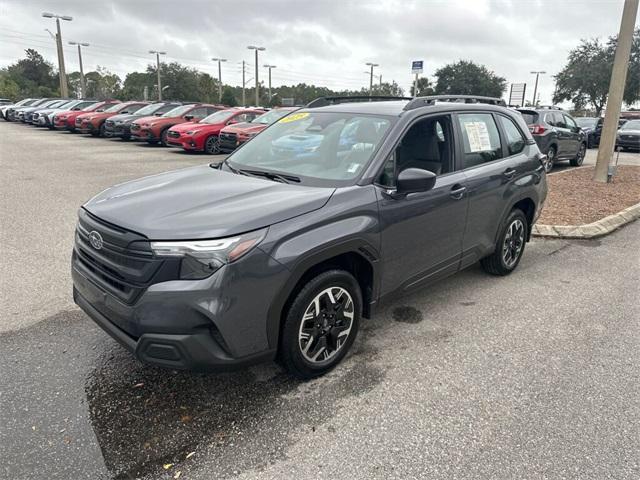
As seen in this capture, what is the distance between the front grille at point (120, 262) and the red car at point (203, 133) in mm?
12920

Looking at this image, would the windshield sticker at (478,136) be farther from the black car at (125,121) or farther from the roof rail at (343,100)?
the black car at (125,121)

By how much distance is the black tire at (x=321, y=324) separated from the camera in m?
2.89

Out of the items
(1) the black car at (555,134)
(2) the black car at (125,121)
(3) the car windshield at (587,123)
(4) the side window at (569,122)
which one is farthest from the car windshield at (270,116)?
(3) the car windshield at (587,123)

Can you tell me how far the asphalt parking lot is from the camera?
2471 mm

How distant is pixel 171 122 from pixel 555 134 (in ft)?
41.3

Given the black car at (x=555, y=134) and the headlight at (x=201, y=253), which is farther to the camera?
the black car at (x=555, y=134)

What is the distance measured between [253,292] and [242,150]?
1971mm

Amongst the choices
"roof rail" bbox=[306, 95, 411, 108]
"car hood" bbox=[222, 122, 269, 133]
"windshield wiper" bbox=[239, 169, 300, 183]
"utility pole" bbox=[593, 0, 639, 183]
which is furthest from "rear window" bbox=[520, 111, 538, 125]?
"windshield wiper" bbox=[239, 169, 300, 183]

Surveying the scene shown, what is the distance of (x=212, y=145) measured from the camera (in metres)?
15.7

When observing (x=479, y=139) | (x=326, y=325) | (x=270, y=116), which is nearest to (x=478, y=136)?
(x=479, y=139)

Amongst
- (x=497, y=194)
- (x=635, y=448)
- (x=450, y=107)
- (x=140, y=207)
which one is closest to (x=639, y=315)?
(x=497, y=194)

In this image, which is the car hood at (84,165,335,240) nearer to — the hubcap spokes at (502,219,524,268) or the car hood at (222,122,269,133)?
the hubcap spokes at (502,219,524,268)

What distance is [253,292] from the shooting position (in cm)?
260

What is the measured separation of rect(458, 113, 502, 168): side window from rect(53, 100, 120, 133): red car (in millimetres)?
22311
